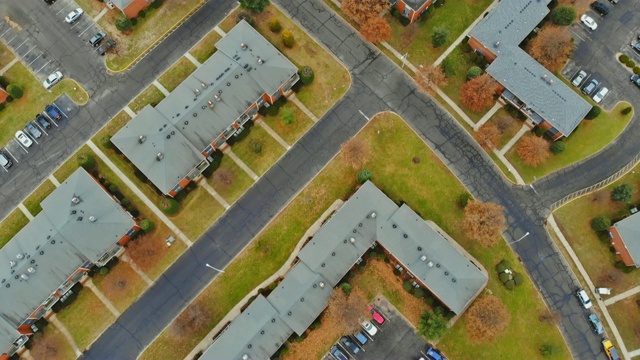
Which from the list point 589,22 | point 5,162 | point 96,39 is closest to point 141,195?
point 5,162

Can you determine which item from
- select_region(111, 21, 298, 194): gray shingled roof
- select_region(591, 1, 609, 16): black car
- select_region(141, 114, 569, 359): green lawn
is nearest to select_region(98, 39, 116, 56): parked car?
select_region(111, 21, 298, 194): gray shingled roof

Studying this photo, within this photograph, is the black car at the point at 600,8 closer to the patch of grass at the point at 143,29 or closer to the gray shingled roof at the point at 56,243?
the patch of grass at the point at 143,29

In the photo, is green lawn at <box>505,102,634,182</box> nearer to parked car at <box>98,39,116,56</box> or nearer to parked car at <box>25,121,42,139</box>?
parked car at <box>98,39,116,56</box>

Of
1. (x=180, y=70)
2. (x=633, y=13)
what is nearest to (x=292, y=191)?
(x=180, y=70)

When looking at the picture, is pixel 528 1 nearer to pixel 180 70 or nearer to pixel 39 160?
pixel 180 70

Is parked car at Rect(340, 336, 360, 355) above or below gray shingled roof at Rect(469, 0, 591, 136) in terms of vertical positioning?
below

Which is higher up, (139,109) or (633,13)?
(139,109)
